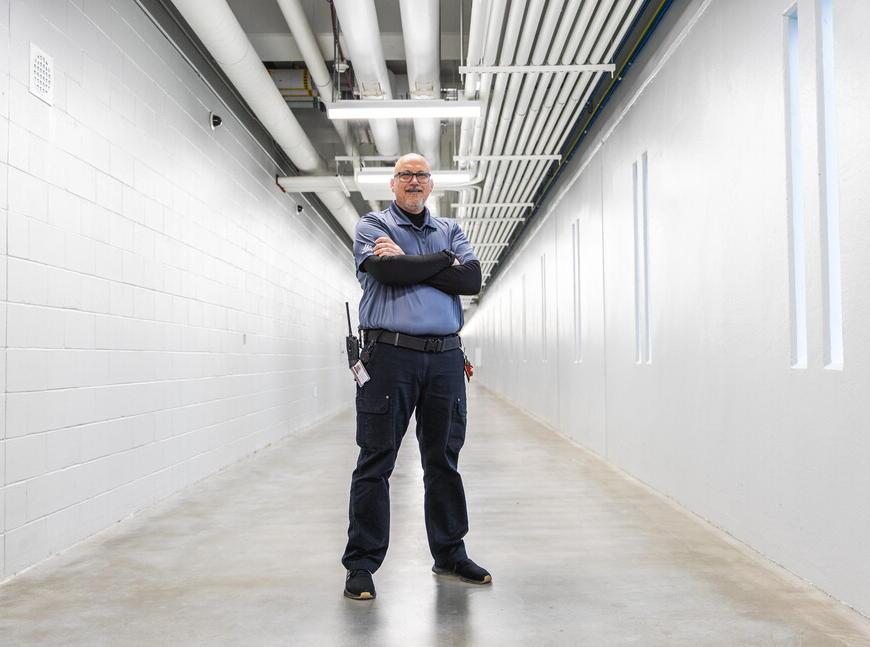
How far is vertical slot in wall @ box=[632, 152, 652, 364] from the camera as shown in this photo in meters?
5.19

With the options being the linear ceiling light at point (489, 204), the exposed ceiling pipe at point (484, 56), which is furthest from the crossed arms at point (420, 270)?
the linear ceiling light at point (489, 204)

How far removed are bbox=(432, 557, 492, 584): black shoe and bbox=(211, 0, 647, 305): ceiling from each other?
292cm

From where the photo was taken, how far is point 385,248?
8.96 ft

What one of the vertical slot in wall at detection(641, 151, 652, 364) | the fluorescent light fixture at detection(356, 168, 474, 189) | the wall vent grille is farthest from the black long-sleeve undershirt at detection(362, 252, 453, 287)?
the fluorescent light fixture at detection(356, 168, 474, 189)

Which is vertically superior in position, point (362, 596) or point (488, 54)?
point (488, 54)

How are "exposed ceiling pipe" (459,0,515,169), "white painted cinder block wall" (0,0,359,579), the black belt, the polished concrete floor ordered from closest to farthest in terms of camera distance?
the polished concrete floor
the black belt
"white painted cinder block wall" (0,0,359,579)
"exposed ceiling pipe" (459,0,515,169)

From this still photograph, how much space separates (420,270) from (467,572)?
1.12m

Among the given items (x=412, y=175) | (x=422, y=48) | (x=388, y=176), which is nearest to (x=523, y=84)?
(x=422, y=48)

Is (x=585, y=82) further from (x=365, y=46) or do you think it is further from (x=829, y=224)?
(x=829, y=224)

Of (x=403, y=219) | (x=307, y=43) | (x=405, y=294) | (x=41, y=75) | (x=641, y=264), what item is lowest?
(x=405, y=294)

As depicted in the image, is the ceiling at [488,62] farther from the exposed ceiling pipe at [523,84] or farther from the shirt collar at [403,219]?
the shirt collar at [403,219]

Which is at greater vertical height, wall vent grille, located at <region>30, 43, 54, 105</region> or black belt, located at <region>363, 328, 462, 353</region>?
wall vent grille, located at <region>30, 43, 54, 105</region>

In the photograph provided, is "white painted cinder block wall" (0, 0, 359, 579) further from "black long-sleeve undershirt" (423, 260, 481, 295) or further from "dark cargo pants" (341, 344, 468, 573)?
"black long-sleeve undershirt" (423, 260, 481, 295)

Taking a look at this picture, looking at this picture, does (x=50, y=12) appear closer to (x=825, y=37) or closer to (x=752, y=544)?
(x=825, y=37)
